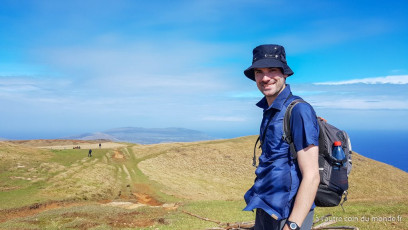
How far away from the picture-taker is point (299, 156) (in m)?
4.17

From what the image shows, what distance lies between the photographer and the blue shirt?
4098mm

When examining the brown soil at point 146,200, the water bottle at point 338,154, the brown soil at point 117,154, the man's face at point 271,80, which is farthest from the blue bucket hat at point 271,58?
the brown soil at point 117,154

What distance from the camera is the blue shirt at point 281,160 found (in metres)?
4.10

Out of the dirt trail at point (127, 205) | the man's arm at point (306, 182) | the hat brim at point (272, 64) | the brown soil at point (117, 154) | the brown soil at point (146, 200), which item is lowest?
the brown soil at point (146, 200)

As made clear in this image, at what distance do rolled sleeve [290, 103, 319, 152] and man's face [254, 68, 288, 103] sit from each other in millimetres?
698

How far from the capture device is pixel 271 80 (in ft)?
15.7

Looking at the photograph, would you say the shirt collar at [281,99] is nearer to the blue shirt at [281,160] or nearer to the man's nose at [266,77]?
the blue shirt at [281,160]

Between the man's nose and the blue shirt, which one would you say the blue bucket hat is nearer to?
the man's nose

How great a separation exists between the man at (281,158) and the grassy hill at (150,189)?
41.3 feet

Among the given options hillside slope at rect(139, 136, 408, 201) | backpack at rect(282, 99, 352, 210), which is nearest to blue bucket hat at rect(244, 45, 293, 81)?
backpack at rect(282, 99, 352, 210)

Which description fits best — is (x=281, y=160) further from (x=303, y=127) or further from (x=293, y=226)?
(x=293, y=226)

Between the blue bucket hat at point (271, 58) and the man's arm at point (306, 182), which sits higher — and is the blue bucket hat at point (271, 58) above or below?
above

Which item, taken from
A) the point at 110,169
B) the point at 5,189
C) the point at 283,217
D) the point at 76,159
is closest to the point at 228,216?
the point at 283,217

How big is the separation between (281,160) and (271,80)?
1306mm
